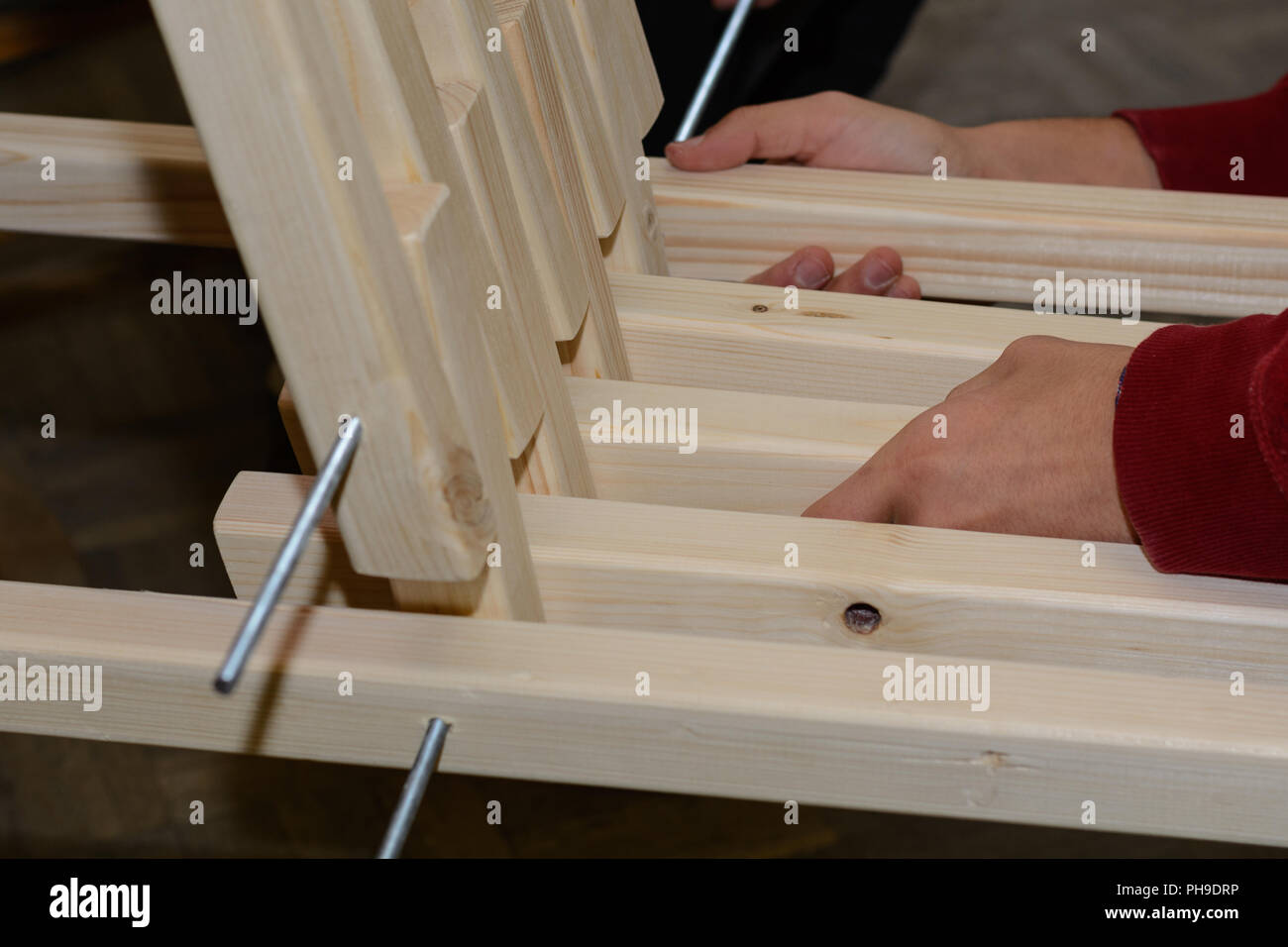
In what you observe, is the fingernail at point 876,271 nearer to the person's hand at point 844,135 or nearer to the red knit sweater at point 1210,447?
the person's hand at point 844,135

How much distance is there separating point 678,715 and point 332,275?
0.22 metres

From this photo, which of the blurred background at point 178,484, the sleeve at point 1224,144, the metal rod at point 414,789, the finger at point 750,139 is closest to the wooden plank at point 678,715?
the metal rod at point 414,789

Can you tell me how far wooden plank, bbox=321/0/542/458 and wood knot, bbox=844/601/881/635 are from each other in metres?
0.19

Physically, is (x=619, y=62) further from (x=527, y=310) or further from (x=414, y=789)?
(x=414, y=789)

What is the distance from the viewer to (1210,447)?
572 millimetres

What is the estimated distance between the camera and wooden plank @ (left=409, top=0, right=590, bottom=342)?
0.60 metres

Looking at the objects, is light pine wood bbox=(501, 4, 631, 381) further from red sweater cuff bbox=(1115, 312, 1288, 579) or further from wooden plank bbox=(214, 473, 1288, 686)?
red sweater cuff bbox=(1115, 312, 1288, 579)

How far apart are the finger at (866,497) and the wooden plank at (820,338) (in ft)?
0.38

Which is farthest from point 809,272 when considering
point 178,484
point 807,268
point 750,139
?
point 178,484

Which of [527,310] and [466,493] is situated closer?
[466,493]

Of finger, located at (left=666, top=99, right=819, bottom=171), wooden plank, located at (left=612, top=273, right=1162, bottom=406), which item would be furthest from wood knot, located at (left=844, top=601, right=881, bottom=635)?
finger, located at (left=666, top=99, right=819, bottom=171)

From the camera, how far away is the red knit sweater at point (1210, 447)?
1.80 ft
